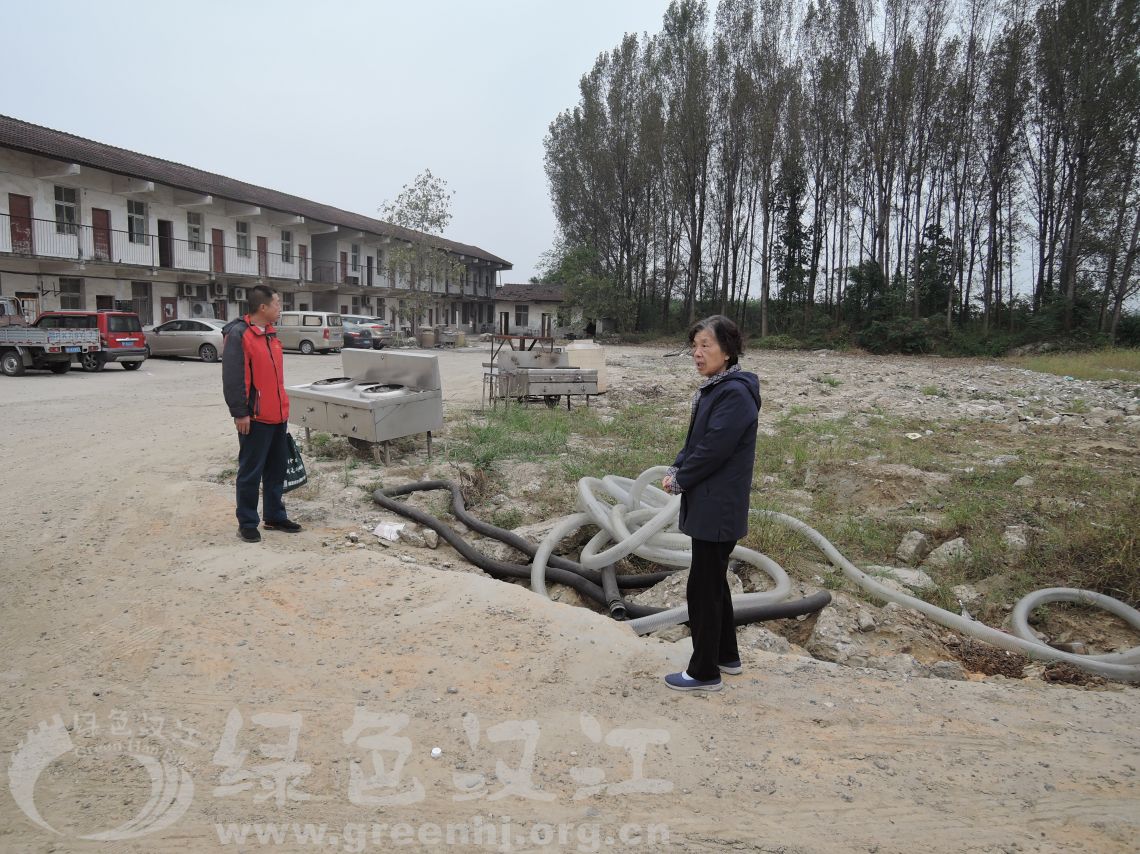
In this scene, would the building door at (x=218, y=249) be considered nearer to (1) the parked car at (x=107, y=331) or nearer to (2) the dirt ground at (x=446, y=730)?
(1) the parked car at (x=107, y=331)

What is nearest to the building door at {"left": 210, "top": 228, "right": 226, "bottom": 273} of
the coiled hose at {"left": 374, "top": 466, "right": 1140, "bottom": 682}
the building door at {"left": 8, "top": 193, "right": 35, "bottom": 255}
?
the building door at {"left": 8, "top": 193, "right": 35, "bottom": 255}

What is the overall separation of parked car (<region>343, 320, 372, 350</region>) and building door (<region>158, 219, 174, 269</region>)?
7.32 meters

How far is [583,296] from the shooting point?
4644 cm

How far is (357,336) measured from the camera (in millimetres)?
28969

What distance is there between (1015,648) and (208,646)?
14.5 feet

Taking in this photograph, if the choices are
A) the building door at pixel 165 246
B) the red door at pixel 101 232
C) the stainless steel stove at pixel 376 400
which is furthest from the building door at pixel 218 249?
the stainless steel stove at pixel 376 400

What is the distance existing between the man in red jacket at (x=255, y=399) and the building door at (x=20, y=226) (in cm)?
2404

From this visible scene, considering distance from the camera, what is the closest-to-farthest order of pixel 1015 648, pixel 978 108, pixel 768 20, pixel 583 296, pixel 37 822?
pixel 37 822
pixel 1015 648
pixel 978 108
pixel 768 20
pixel 583 296

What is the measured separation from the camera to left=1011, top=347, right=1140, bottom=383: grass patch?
1881cm

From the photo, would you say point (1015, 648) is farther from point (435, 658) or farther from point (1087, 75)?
point (1087, 75)

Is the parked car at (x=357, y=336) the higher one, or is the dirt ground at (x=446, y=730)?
the parked car at (x=357, y=336)

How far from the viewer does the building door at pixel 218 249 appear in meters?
31.7

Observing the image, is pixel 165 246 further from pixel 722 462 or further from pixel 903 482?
pixel 722 462

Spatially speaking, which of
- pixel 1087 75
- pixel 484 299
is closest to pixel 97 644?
pixel 1087 75
